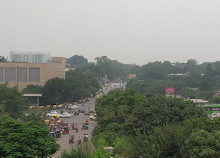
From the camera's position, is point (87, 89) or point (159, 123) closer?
point (159, 123)

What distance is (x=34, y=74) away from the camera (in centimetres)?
5734

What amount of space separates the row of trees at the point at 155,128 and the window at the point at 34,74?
1146 inches

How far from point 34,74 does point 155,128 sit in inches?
1725

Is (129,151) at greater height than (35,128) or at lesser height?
lesser

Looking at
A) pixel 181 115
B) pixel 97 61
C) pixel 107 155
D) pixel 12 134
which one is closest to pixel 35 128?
pixel 12 134

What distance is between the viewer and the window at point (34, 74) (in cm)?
5719

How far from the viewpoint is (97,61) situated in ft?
428

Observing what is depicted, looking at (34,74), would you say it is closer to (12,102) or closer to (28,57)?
(28,57)

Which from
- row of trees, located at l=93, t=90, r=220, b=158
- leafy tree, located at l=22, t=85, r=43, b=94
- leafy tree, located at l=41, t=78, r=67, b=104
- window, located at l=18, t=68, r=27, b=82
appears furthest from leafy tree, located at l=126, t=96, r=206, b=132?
Answer: window, located at l=18, t=68, r=27, b=82

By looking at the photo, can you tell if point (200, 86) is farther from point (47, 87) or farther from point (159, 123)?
point (159, 123)

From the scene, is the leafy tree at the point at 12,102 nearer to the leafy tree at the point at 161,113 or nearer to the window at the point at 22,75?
the leafy tree at the point at 161,113

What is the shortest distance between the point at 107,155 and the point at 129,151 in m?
2.66

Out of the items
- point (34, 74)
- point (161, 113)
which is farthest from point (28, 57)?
point (161, 113)

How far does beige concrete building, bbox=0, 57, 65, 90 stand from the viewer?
56219 millimetres
